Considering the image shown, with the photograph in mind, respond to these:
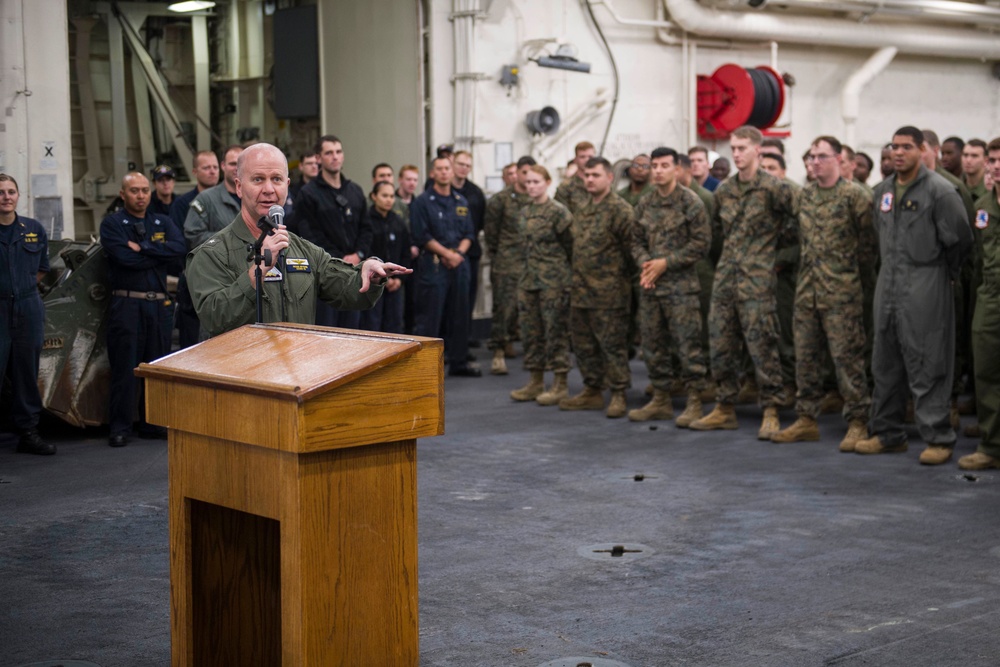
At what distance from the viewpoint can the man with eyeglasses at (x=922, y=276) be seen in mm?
6352

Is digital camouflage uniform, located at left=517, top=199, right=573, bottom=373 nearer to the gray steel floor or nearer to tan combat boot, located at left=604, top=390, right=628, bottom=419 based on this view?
tan combat boot, located at left=604, top=390, right=628, bottom=419

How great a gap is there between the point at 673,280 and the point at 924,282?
68.4 inches

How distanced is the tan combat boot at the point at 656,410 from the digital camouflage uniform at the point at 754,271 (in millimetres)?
698

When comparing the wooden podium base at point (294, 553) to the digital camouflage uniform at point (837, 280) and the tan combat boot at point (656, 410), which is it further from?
the tan combat boot at point (656, 410)

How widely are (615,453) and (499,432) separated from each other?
94cm

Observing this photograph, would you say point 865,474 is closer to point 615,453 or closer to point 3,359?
point 615,453

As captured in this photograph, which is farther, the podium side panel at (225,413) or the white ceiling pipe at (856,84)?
the white ceiling pipe at (856,84)

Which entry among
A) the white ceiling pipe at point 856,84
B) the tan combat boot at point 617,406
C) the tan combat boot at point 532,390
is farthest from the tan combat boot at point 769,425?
the white ceiling pipe at point 856,84

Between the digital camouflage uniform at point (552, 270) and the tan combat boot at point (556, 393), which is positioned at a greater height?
the digital camouflage uniform at point (552, 270)

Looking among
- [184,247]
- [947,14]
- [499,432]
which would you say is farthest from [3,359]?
[947,14]

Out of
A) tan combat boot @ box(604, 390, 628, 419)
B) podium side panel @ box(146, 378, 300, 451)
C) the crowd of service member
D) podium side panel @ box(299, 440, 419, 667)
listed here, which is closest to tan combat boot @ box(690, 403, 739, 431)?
the crowd of service member

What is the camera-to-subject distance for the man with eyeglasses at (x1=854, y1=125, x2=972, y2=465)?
6352 millimetres

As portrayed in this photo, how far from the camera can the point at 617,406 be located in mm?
8062

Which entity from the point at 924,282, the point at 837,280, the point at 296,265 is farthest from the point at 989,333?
the point at 296,265
